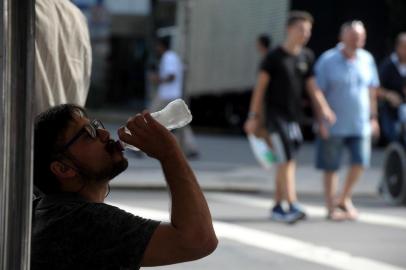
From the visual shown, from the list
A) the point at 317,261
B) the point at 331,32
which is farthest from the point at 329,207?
the point at 331,32

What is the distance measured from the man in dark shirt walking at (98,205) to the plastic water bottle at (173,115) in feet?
0.26

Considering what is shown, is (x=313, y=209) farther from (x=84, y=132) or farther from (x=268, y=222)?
(x=84, y=132)

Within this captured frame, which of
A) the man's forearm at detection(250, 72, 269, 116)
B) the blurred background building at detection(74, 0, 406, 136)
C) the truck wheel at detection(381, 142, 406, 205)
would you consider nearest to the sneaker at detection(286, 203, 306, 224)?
the man's forearm at detection(250, 72, 269, 116)

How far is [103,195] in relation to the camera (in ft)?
9.34

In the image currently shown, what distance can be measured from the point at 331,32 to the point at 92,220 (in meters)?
17.6

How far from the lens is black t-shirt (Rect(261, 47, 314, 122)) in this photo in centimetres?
873

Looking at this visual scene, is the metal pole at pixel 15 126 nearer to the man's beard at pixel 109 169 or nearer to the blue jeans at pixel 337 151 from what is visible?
the man's beard at pixel 109 169

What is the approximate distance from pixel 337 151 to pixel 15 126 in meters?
6.94

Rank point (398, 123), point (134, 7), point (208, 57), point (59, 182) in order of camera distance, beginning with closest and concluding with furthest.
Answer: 1. point (59, 182)
2. point (398, 123)
3. point (208, 57)
4. point (134, 7)

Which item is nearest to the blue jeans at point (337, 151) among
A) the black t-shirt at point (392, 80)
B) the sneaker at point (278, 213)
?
the sneaker at point (278, 213)

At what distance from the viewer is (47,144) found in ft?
9.12

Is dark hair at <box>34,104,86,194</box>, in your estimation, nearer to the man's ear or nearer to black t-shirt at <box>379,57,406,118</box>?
the man's ear

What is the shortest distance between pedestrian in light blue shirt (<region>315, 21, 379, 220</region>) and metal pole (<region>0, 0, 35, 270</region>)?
676 cm

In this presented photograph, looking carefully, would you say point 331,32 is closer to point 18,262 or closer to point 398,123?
point 398,123
